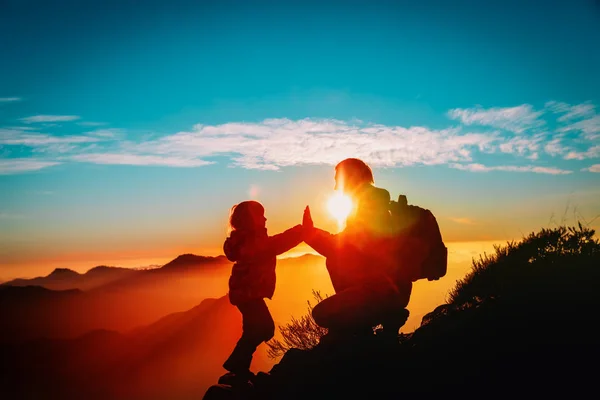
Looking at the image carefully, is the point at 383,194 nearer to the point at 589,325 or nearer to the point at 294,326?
the point at 589,325

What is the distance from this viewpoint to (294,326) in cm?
934

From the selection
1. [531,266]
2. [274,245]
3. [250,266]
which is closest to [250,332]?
[250,266]

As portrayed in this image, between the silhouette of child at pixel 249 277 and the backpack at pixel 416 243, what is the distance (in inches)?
74.9

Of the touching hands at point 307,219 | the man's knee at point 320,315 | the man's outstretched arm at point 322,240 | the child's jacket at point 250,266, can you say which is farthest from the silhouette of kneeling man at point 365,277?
the child's jacket at point 250,266

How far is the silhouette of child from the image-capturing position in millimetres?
5691

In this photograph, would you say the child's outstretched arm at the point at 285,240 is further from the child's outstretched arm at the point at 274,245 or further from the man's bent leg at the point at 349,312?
the man's bent leg at the point at 349,312

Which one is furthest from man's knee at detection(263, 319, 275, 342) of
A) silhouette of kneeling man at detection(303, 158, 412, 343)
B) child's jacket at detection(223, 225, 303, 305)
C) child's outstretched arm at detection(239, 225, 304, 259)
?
child's outstretched arm at detection(239, 225, 304, 259)

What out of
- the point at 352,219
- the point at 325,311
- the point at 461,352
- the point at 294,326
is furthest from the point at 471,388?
the point at 294,326

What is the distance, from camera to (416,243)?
5.82m

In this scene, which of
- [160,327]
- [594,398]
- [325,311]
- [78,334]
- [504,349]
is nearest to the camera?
[594,398]

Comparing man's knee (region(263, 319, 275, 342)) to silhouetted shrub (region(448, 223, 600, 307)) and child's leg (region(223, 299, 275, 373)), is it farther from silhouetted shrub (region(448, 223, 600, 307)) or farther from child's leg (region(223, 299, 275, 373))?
silhouetted shrub (region(448, 223, 600, 307))

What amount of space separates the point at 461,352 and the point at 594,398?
1339 millimetres

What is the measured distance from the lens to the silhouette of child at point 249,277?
224 inches

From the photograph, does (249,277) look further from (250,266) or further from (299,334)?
(299,334)
